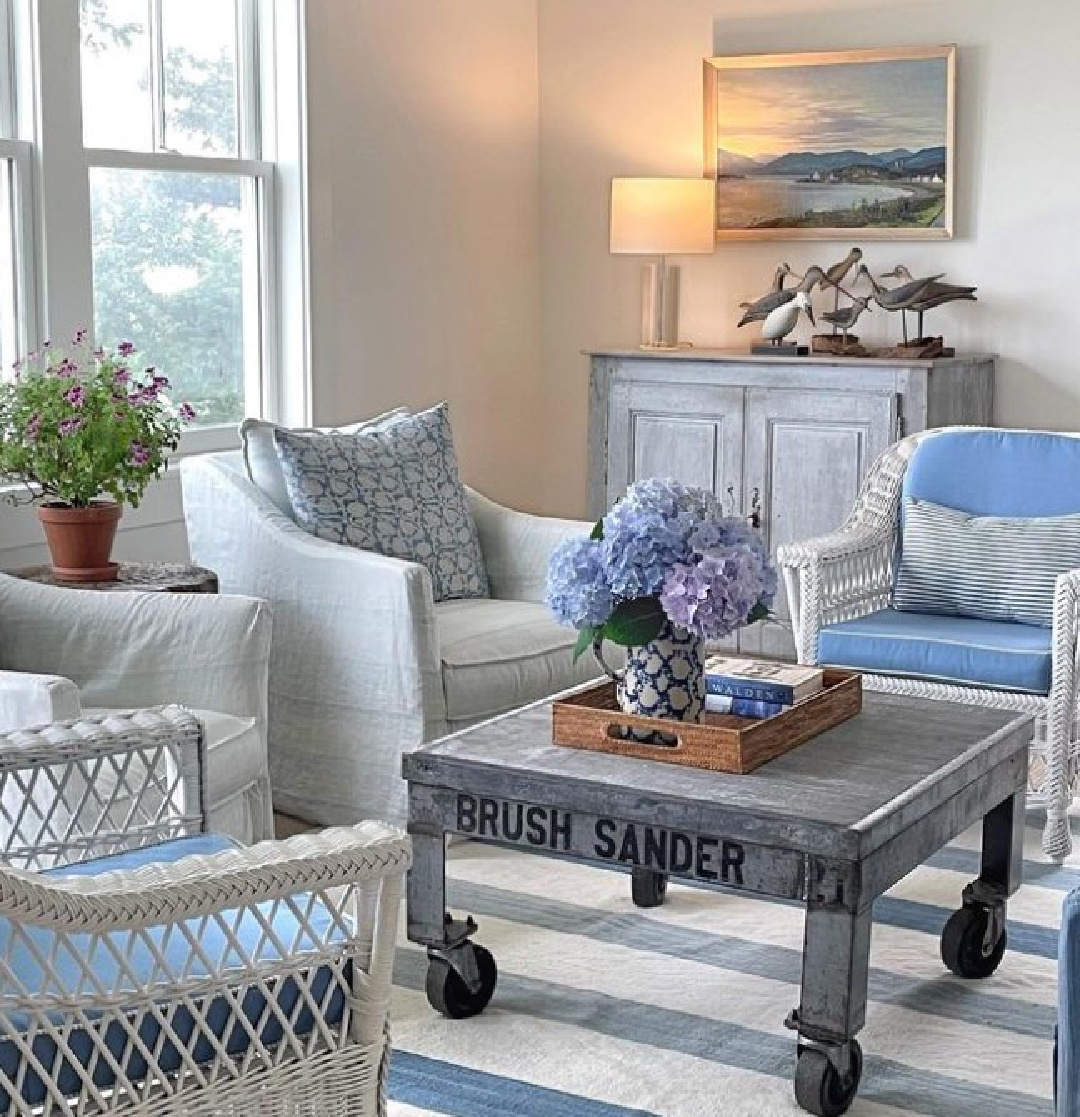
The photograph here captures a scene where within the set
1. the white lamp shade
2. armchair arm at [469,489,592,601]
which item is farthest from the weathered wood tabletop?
the white lamp shade

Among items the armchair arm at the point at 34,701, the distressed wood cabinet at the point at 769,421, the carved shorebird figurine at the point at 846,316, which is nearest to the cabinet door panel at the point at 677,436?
the distressed wood cabinet at the point at 769,421

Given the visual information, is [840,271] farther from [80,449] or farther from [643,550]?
[643,550]

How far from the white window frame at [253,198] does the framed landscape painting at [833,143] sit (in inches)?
56.1

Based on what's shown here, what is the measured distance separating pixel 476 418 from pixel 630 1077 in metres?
3.50

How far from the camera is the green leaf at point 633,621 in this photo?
2947 mm

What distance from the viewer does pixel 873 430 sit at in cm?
526

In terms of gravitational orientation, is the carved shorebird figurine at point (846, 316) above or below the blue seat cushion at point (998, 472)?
above

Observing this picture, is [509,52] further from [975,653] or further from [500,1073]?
[500,1073]

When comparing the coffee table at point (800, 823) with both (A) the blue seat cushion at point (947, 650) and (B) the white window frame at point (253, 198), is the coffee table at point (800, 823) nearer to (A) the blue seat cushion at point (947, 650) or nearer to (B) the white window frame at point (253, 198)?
(A) the blue seat cushion at point (947, 650)

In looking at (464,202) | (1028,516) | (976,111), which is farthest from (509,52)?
(1028,516)

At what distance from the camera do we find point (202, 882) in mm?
2037

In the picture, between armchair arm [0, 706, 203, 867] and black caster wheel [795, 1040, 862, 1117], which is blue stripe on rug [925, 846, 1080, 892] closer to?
black caster wheel [795, 1040, 862, 1117]

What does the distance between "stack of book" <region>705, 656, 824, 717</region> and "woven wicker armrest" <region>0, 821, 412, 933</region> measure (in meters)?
A: 1.03

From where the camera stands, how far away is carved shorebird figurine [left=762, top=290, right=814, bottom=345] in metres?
5.48
